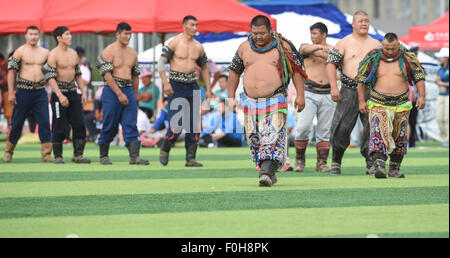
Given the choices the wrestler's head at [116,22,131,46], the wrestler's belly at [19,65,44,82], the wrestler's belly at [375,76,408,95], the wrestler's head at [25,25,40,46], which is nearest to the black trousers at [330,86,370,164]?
the wrestler's belly at [375,76,408,95]

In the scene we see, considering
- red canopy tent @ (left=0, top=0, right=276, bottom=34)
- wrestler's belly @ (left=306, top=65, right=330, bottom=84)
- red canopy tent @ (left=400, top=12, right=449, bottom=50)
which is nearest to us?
wrestler's belly @ (left=306, top=65, right=330, bottom=84)

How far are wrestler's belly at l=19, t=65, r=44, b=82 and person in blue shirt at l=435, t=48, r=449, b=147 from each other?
1013 centimetres

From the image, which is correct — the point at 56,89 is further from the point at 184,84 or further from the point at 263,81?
the point at 263,81

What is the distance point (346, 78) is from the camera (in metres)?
12.9

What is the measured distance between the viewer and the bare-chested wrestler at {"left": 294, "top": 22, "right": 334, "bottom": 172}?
1359cm

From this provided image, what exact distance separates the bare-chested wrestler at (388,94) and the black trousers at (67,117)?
199 inches

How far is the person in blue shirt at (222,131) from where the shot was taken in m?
21.4

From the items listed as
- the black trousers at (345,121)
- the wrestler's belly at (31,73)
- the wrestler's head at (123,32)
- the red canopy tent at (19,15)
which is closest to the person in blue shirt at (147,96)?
the red canopy tent at (19,15)

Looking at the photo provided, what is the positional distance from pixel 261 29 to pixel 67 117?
547cm

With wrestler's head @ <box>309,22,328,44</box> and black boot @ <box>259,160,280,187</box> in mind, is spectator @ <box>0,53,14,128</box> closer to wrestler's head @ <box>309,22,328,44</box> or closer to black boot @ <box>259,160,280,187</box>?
wrestler's head @ <box>309,22,328,44</box>

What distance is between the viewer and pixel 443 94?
22.3 metres

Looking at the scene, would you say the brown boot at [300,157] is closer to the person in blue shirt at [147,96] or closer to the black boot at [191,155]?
the black boot at [191,155]

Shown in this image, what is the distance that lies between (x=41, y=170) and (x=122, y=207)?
17.1 feet
